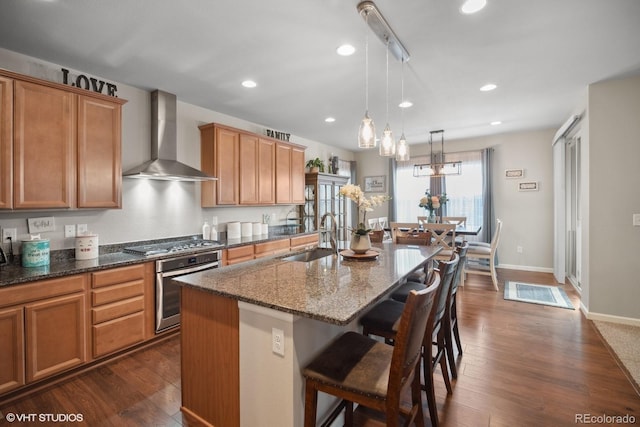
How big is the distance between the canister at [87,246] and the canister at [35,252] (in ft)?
0.77

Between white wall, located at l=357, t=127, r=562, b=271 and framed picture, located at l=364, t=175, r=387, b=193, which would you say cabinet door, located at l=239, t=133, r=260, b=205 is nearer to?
framed picture, located at l=364, t=175, r=387, b=193

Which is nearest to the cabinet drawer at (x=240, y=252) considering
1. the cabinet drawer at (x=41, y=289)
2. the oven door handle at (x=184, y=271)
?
the oven door handle at (x=184, y=271)

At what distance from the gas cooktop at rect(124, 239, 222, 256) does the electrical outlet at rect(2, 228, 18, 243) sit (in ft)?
2.70

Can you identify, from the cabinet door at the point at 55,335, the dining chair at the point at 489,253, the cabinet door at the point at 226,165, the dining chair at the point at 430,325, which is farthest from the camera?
the dining chair at the point at 489,253

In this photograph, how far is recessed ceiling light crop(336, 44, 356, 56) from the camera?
2.47 m

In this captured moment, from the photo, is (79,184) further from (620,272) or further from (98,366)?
(620,272)

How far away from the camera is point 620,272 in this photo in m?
3.31

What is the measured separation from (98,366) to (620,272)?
5.20m

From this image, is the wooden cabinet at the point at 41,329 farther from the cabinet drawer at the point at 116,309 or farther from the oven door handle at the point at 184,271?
the oven door handle at the point at 184,271

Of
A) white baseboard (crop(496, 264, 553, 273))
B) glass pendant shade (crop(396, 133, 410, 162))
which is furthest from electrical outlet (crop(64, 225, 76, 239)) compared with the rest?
white baseboard (crop(496, 264, 553, 273))

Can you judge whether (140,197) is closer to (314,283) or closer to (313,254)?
(313,254)

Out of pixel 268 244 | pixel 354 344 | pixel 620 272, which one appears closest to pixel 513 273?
pixel 620 272

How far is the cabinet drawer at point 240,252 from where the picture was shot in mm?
3596

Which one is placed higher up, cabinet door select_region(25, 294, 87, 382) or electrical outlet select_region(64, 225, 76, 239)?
electrical outlet select_region(64, 225, 76, 239)
